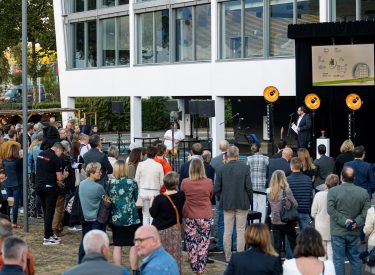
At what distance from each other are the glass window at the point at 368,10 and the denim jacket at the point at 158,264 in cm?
1934

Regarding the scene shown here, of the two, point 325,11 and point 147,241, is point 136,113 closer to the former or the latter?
point 325,11

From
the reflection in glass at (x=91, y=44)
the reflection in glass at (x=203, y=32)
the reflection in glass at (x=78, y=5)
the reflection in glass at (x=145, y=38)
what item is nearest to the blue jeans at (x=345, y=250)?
the reflection in glass at (x=203, y=32)

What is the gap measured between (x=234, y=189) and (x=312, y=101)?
1097 centimetres

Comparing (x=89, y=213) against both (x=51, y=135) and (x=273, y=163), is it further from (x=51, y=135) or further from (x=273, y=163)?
(x=51, y=135)

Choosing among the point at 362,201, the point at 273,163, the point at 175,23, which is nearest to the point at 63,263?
the point at 273,163

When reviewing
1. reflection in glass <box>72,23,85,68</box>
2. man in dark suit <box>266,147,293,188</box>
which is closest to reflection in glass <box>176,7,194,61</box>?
reflection in glass <box>72,23,85,68</box>

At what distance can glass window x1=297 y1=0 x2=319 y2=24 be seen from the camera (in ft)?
86.7

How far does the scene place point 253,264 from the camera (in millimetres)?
7418

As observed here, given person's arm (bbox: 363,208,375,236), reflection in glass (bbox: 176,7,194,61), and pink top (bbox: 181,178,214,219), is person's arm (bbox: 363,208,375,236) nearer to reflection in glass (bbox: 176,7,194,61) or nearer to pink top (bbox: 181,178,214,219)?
pink top (bbox: 181,178,214,219)

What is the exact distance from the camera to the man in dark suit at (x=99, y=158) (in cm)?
1500

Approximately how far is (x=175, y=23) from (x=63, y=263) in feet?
64.8

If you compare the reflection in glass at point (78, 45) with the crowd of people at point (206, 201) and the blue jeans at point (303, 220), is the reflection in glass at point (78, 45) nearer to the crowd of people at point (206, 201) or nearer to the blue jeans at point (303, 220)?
the crowd of people at point (206, 201)

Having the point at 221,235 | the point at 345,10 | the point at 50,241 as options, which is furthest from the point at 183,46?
the point at 221,235

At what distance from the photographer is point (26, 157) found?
53.7 feet
